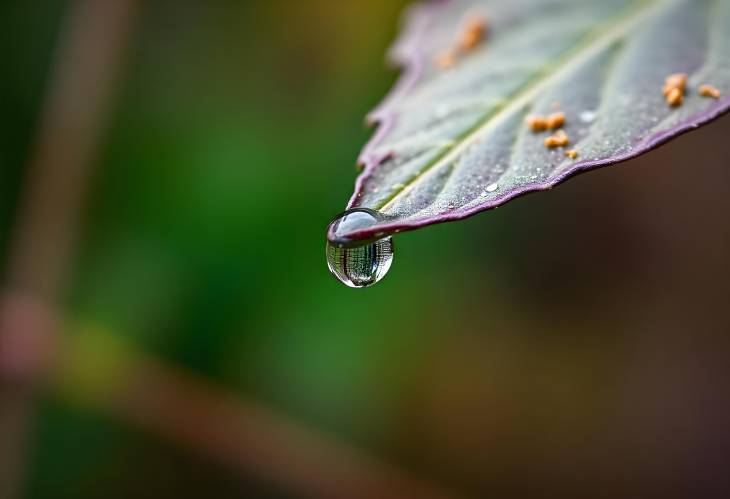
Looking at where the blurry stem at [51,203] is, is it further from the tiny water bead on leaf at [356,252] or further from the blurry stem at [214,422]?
the tiny water bead on leaf at [356,252]

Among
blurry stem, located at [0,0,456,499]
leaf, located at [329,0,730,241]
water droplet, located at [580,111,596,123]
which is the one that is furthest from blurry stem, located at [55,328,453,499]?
water droplet, located at [580,111,596,123]

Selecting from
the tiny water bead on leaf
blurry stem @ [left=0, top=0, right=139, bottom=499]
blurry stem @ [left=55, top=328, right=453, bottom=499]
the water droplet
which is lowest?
blurry stem @ [left=55, top=328, right=453, bottom=499]

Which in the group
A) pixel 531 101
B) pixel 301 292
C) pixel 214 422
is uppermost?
pixel 531 101

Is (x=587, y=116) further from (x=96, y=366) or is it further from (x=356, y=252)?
(x=96, y=366)

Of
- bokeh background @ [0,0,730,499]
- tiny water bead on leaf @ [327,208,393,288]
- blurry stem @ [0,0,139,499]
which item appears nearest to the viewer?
tiny water bead on leaf @ [327,208,393,288]

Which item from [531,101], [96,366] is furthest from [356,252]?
[96,366]

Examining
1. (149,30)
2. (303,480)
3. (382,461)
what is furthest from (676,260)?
(149,30)

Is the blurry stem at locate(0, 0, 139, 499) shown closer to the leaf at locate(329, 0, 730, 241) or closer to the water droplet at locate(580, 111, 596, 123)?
the leaf at locate(329, 0, 730, 241)
